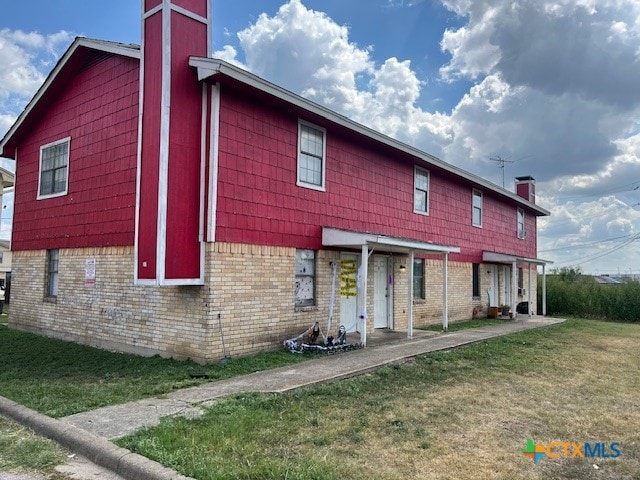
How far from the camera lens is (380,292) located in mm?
13578

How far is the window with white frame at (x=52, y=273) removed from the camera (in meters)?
12.5

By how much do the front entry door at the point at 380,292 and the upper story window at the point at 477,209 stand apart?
6246 mm

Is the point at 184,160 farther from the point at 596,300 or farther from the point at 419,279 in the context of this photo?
the point at 596,300

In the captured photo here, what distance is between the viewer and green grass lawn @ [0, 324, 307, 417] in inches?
248

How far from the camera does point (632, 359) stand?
10375 millimetres

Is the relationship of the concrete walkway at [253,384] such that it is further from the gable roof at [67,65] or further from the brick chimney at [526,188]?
the brick chimney at [526,188]

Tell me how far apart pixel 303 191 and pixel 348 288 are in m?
2.61

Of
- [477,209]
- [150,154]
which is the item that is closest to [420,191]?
[477,209]

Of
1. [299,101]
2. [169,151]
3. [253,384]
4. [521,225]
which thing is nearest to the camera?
[253,384]

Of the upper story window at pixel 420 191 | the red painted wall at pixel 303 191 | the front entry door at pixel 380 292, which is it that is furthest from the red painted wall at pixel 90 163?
the upper story window at pixel 420 191

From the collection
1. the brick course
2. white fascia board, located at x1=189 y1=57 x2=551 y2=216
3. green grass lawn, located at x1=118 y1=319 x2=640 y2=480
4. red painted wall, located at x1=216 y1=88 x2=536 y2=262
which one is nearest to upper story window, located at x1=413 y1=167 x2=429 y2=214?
red painted wall, located at x1=216 y1=88 x2=536 y2=262

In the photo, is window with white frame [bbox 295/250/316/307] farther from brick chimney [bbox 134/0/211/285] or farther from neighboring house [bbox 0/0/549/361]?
brick chimney [bbox 134/0/211/285]

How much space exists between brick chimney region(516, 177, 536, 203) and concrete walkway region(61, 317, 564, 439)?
15.3m

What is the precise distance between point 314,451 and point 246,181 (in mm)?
5866
